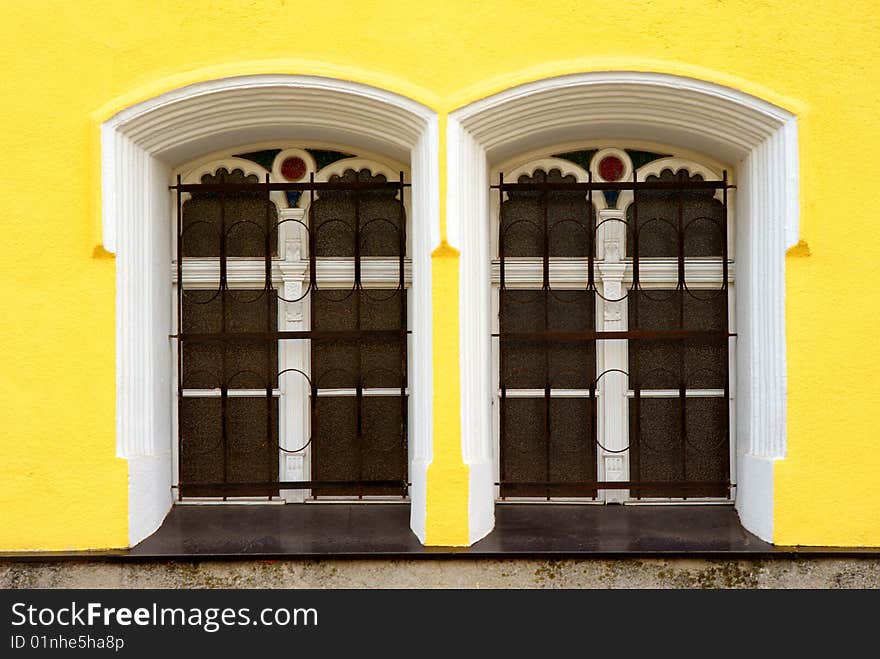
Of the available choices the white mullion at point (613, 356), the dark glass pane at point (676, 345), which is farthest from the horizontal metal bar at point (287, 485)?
the dark glass pane at point (676, 345)

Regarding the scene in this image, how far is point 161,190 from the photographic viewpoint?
14.7 feet

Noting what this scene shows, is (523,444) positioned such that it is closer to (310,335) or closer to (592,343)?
(592,343)

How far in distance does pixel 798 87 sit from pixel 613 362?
5.33ft

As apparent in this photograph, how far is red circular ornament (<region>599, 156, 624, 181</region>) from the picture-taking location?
459 centimetres

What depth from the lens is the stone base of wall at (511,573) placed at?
4059 millimetres

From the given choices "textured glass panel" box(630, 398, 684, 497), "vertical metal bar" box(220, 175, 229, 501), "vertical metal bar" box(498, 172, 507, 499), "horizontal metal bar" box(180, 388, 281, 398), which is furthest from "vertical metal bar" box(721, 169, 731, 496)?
"vertical metal bar" box(220, 175, 229, 501)

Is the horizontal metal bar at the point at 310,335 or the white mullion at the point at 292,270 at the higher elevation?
the white mullion at the point at 292,270

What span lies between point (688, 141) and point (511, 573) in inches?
93.9

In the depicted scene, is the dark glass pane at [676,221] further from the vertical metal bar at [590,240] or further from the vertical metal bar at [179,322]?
the vertical metal bar at [179,322]

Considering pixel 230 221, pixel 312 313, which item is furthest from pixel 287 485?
pixel 230 221

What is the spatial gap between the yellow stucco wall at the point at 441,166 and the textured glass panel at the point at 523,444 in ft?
1.74

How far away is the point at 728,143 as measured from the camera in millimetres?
4309

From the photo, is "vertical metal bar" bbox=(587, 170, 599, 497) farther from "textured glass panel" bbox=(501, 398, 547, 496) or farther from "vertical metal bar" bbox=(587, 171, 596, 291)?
"textured glass panel" bbox=(501, 398, 547, 496)

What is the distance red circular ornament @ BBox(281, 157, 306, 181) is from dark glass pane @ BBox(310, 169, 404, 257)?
170 mm
